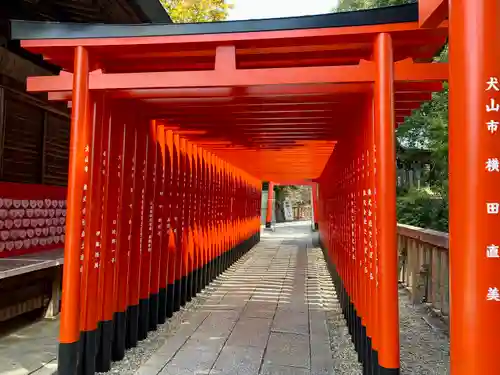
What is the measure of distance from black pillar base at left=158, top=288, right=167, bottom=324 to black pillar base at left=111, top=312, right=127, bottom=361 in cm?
112

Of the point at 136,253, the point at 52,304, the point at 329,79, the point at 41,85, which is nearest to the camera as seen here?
the point at 329,79

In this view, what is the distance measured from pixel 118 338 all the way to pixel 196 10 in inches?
469

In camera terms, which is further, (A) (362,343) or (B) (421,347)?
(B) (421,347)

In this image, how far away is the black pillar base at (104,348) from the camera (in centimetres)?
353

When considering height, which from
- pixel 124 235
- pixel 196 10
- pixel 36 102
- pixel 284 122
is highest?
pixel 196 10

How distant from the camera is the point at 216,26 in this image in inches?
120

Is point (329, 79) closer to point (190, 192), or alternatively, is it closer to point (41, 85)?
point (41, 85)

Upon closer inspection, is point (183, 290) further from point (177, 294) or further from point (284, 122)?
point (284, 122)

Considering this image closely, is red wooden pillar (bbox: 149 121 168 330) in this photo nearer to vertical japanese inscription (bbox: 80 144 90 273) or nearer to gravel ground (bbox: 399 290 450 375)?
vertical japanese inscription (bbox: 80 144 90 273)

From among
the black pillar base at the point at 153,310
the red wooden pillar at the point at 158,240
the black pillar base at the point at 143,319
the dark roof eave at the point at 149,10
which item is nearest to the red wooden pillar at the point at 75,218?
the black pillar base at the point at 143,319

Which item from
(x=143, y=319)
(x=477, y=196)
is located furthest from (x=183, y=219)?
(x=477, y=196)

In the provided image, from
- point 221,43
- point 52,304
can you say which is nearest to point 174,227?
point 52,304

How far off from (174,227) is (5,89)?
263 centimetres

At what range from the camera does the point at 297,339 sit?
14.6 ft
